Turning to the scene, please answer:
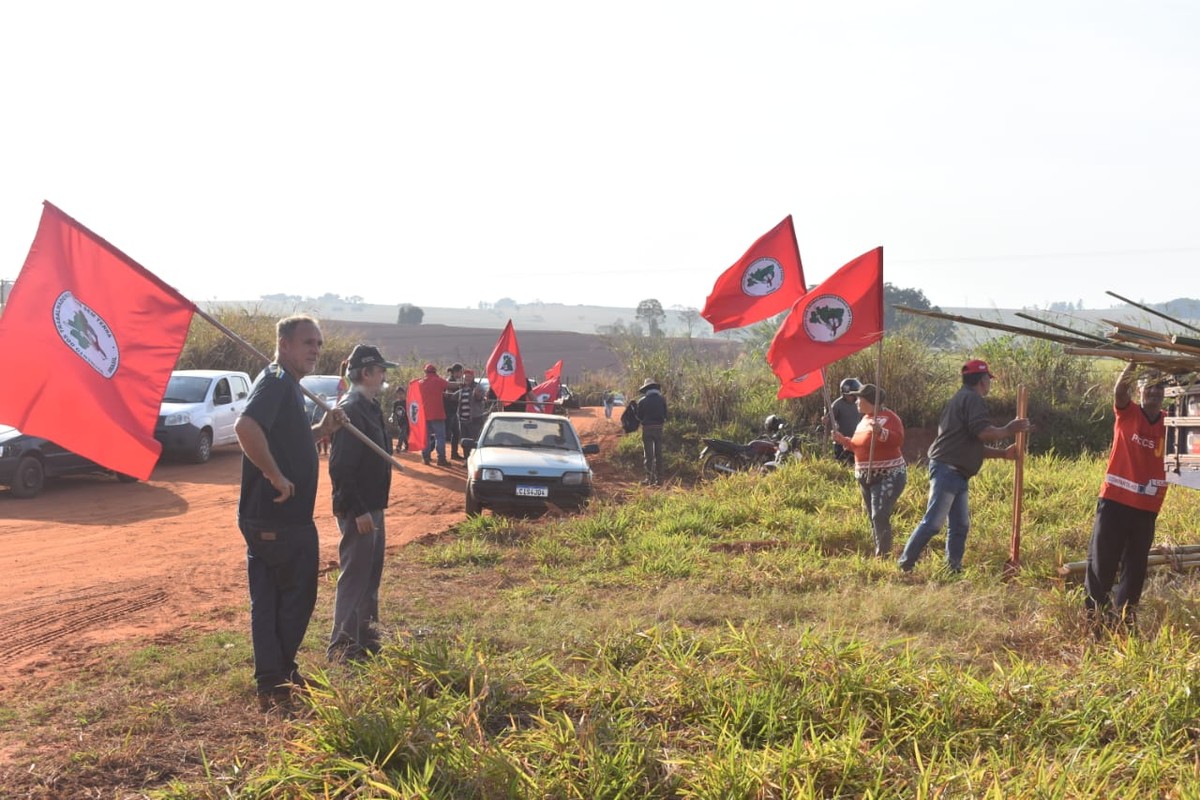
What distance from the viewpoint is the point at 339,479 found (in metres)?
6.37

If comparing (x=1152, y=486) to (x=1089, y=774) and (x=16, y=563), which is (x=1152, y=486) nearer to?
(x=1089, y=774)

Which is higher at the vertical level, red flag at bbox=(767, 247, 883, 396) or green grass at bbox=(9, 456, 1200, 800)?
red flag at bbox=(767, 247, 883, 396)

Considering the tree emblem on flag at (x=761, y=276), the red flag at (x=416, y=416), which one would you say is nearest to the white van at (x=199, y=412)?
the red flag at (x=416, y=416)

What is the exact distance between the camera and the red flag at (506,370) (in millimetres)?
20719

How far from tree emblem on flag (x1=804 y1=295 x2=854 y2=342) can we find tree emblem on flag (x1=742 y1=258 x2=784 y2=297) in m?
3.49

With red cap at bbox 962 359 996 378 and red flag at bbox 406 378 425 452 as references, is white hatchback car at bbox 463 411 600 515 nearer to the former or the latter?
red flag at bbox 406 378 425 452

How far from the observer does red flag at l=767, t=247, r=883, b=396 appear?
10.7m

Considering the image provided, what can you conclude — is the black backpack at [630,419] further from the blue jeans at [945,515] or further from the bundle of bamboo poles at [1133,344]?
the bundle of bamboo poles at [1133,344]

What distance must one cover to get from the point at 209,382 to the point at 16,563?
10325mm

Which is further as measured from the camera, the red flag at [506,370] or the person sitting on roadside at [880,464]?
the red flag at [506,370]

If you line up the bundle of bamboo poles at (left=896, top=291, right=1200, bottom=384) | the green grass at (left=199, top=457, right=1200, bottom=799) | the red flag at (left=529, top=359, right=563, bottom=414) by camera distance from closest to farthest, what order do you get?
the green grass at (left=199, top=457, right=1200, bottom=799)
the bundle of bamboo poles at (left=896, top=291, right=1200, bottom=384)
the red flag at (left=529, top=359, right=563, bottom=414)

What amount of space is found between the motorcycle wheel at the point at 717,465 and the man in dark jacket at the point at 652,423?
874 millimetres

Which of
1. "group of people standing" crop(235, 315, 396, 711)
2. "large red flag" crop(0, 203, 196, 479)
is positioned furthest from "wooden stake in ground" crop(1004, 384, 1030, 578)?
"large red flag" crop(0, 203, 196, 479)

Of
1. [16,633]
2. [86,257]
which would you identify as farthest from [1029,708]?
[16,633]
